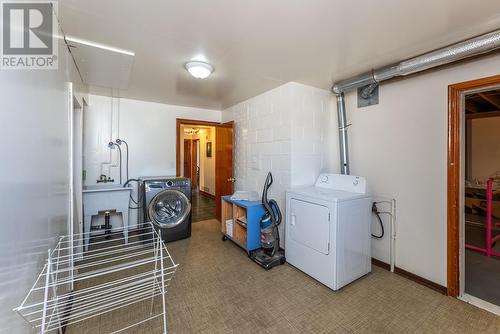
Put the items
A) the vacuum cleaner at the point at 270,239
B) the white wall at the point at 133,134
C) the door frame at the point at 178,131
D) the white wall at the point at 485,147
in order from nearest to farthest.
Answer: the vacuum cleaner at the point at 270,239 → the white wall at the point at 133,134 → the door frame at the point at 178,131 → the white wall at the point at 485,147

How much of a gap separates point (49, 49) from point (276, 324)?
2583 millimetres

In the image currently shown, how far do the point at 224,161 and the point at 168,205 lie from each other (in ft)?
4.41

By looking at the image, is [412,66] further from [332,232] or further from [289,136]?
[332,232]

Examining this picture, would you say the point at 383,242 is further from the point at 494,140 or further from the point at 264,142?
the point at 494,140

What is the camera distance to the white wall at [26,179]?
90 centimetres

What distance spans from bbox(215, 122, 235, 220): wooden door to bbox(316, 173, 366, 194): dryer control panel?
69.1 inches

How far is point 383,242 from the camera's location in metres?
2.61

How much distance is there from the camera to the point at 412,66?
204 centimetres

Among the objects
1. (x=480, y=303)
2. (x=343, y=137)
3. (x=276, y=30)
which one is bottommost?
(x=480, y=303)

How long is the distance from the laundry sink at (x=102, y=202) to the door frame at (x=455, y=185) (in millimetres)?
3682

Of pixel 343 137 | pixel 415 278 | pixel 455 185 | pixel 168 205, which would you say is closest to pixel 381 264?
pixel 415 278

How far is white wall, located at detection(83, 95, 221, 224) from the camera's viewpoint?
3439 millimetres

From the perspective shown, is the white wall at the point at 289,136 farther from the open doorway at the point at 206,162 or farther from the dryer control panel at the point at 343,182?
the open doorway at the point at 206,162

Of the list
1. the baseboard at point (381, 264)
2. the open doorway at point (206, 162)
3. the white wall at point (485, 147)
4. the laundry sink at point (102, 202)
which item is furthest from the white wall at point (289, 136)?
the white wall at point (485, 147)
